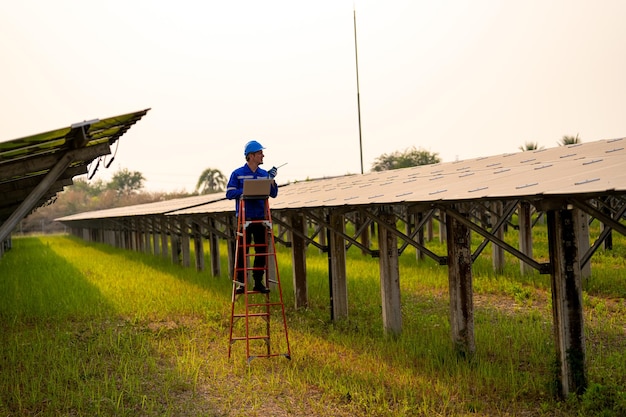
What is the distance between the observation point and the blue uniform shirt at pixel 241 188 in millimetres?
6992

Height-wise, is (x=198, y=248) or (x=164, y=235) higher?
(x=164, y=235)

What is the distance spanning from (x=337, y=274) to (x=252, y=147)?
2825mm

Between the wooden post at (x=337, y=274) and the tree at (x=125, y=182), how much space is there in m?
82.9

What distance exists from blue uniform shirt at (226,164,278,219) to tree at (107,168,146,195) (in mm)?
84356

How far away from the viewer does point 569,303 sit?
5.06 meters

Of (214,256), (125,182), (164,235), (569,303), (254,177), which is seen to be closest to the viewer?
(569,303)

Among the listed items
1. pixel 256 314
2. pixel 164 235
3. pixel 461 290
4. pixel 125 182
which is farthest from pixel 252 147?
pixel 125 182

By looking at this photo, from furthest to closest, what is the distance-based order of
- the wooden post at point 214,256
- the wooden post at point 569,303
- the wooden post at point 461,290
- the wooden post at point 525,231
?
the wooden post at point 214,256, the wooden post at point 525,231, the wooden post at point 461,290, the wooden post at point 569,303

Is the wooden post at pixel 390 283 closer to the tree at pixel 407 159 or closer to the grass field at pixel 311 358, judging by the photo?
the grass field at pixel 311 358

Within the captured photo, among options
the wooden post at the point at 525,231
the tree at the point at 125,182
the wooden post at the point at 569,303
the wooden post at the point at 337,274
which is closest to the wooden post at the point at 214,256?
the wooden post at the point at 337,274

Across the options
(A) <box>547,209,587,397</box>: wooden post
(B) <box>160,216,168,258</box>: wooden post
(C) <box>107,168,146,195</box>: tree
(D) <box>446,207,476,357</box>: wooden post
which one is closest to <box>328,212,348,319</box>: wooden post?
(D) <box>446,207,476,357</box>: wooden post

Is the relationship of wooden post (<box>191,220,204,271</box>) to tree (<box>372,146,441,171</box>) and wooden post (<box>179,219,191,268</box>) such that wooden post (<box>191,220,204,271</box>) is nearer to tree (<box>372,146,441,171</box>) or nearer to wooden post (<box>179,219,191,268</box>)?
wooden post (<box>179,219,191,268</box>)

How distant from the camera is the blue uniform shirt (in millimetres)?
6992

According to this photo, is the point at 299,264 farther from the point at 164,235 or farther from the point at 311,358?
the point at 164,235
